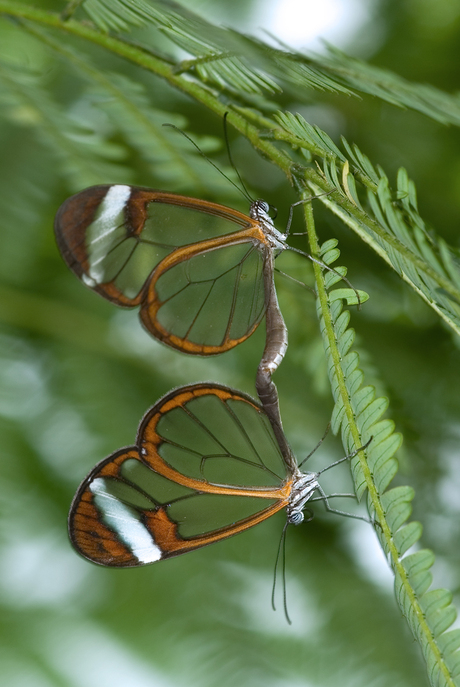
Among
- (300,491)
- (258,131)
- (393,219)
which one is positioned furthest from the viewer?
(300,491)

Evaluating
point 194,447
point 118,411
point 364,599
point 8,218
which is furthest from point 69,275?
point 364,599

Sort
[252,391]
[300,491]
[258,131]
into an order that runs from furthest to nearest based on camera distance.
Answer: [252,391] < [300,491] < [258,131]

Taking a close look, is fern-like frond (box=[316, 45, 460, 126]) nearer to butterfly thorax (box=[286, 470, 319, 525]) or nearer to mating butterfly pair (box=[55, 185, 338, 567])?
mating butterfly pair (box=[55, 185, 338, 567])

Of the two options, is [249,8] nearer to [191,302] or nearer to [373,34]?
[373,34]

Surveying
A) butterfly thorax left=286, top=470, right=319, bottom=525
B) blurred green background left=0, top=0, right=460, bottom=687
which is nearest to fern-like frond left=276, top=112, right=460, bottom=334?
butterfly thorax left=286, top=470, right=319, bottom=525

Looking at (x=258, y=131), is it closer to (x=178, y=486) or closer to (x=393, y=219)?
(x=393, y=219)

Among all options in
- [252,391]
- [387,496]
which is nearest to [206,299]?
[252,391]

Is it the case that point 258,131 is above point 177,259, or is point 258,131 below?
above
